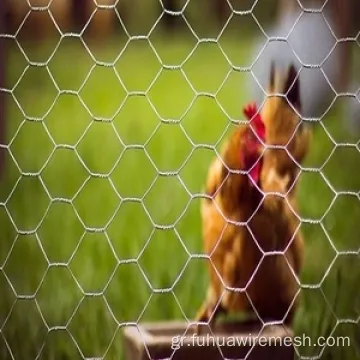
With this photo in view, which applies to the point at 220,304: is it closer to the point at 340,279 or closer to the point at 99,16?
the point at 340,279

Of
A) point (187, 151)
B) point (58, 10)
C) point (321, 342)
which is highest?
point (58, 10)

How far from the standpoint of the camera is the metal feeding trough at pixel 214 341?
519 mm

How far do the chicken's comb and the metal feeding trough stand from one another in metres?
0.16

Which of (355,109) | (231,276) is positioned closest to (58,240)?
(231,276)

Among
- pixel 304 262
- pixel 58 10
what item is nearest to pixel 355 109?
pixel 304 262

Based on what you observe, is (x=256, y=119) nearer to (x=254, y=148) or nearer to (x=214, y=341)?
(x=254, y=148)

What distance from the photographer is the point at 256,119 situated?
52cm

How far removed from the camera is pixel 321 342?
532 mm

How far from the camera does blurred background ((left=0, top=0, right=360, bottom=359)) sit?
0.53 metres

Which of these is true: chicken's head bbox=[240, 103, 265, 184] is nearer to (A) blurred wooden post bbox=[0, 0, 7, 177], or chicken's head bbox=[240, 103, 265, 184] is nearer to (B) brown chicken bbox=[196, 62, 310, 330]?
(B) brown chicken bbox=[196, 62, 310, 330]

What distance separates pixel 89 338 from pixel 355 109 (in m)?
0.30

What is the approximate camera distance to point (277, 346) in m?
0.52

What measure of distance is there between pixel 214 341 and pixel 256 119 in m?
0.19

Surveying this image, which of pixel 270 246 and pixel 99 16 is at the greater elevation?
pixel 99 16
